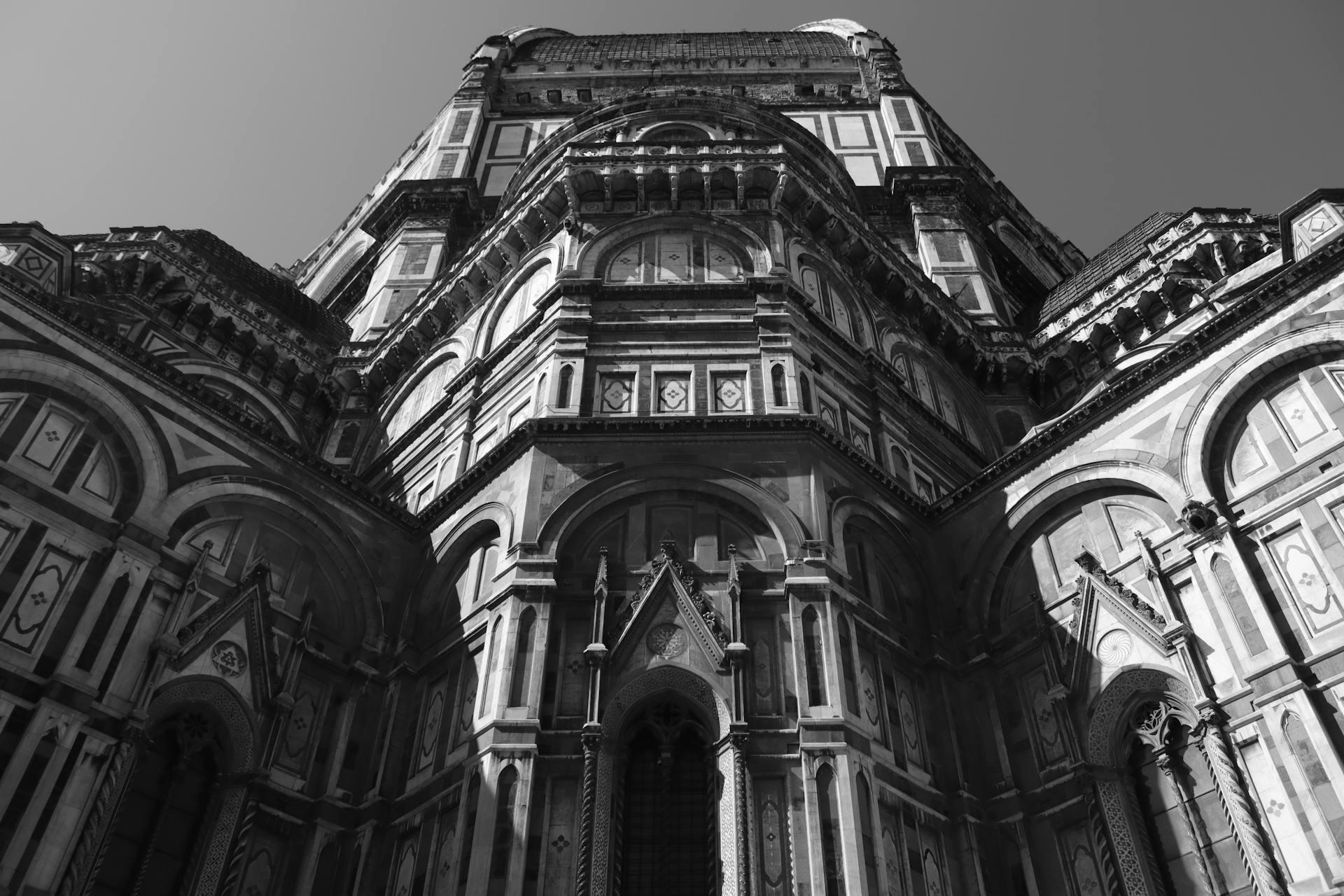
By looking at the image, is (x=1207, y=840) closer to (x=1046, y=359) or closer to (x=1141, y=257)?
(x=1046, y=359)

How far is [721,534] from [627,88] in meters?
36.8

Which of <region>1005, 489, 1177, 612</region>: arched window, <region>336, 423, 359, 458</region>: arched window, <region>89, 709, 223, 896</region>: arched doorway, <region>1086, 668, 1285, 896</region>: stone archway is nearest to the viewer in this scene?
<region>1086, 668, 1285, 896</region>: stone archway

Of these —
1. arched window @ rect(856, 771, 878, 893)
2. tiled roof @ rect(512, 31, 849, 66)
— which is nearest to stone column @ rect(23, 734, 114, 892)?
arched window @ rect(856, 771, 878, 893)

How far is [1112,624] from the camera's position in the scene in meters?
18.0

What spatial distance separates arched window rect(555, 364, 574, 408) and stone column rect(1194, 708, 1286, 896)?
498 inches

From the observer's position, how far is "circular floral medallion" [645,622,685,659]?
17.5m

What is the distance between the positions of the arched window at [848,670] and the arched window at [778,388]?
17.3ft

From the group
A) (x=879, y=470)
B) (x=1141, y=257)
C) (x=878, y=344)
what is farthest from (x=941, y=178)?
(x=879, y=470)

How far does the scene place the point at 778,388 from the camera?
22.3 metres

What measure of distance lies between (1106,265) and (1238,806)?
22.8 m

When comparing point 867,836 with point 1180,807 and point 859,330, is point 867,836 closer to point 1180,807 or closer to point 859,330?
point 1180,807

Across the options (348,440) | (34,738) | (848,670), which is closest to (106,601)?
(34,738)

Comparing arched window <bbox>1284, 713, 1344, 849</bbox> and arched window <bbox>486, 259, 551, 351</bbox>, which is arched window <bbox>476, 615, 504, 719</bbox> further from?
arched window <bbox>1284, 713, 1344, 849</bbox>

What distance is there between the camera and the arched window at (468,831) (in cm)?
1546
